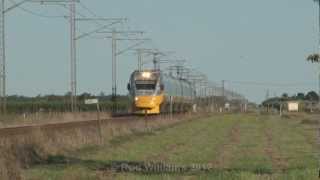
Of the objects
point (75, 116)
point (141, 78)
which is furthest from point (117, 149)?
point (141, 78)

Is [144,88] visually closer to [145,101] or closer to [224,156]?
[145,101]

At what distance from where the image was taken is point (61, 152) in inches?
1160

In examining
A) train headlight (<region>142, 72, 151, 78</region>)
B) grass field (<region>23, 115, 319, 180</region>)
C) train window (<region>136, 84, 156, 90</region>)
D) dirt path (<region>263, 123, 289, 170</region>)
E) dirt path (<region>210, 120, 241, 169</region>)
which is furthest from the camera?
train window (<region>136, 84, 156, 90</region>)

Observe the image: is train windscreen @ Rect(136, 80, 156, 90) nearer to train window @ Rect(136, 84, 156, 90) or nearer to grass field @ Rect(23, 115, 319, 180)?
train window @ Rect(136, 84, 156, 90)

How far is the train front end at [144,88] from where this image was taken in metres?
73.8

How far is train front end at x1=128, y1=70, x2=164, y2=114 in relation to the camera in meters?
73.8

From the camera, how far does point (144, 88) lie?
74.0 meters

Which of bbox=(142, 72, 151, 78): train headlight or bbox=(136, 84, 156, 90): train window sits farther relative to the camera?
bbox=(136, 84, 156, 90): train window

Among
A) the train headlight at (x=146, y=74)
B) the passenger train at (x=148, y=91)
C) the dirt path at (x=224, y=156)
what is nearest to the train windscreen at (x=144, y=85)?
the passenger train at (x=148, y=91)

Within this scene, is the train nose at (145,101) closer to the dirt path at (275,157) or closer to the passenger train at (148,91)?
the passenger train at (148,91)

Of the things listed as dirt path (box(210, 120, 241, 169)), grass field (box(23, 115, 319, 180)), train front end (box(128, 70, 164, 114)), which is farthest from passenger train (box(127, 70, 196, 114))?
dirt path (box(210, 120, 241, 169))

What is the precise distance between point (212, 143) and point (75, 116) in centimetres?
2475

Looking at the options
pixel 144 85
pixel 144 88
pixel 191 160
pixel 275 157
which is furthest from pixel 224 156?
pixel 144 88

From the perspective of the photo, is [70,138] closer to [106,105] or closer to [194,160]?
[194,160]
